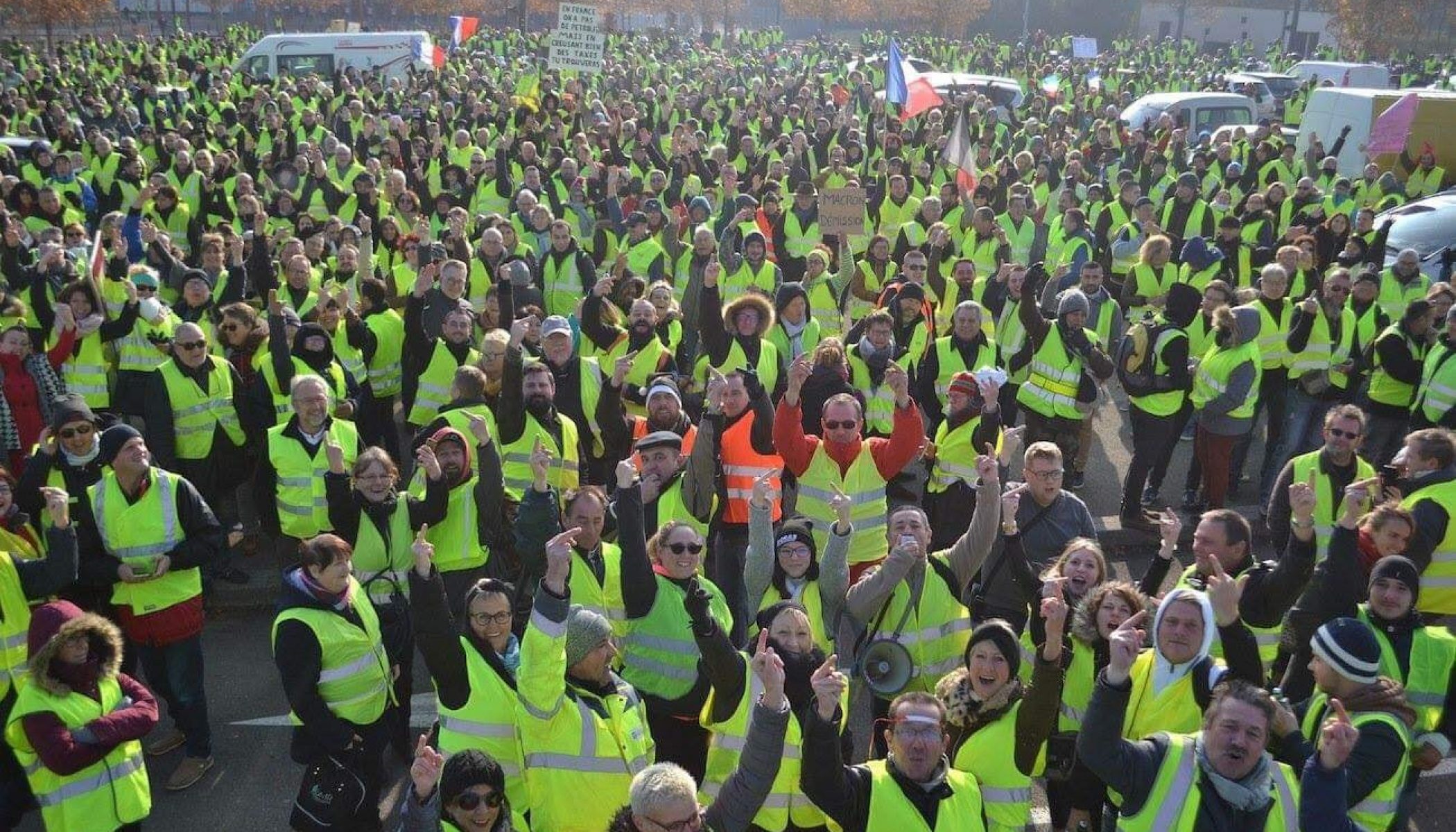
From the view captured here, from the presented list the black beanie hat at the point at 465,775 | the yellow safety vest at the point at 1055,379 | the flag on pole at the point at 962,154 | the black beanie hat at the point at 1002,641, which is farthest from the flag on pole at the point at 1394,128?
the black beanie hat at the point at 465,775

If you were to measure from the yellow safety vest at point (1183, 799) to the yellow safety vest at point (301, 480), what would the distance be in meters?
4.23

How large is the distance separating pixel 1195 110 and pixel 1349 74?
1176cm

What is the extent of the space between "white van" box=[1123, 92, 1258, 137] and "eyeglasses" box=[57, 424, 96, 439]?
20852 millimetres

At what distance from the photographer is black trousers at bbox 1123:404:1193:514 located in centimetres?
820

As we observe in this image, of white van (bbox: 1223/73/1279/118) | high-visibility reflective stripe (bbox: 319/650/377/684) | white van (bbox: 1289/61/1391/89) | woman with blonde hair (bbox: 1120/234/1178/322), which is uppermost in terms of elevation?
white van (bbox: 1289/61/1391/89)

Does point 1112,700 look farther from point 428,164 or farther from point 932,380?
point 428,164

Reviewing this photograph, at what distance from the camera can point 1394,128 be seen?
1622 cm

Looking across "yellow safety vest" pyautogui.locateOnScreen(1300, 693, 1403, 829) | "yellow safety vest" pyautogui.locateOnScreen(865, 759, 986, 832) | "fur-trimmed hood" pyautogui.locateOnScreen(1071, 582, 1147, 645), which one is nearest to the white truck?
"fur-trimmed hood" pyautogui.locateOnScreen(1071, 582, 1147, 645)

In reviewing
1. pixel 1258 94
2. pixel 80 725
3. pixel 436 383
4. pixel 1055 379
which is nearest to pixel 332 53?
pixel 1258 94

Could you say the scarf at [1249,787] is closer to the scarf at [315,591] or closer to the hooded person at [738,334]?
the scarf at [315,591]

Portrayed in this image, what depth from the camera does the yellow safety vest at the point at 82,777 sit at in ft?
13.3

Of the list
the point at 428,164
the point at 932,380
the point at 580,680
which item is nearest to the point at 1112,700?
the point at 580,680

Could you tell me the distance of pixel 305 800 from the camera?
176 inches

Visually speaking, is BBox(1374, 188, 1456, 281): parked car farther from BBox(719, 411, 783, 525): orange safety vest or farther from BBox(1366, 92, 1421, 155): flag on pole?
BBox(719, 411, 783, 525): orange safety vest
